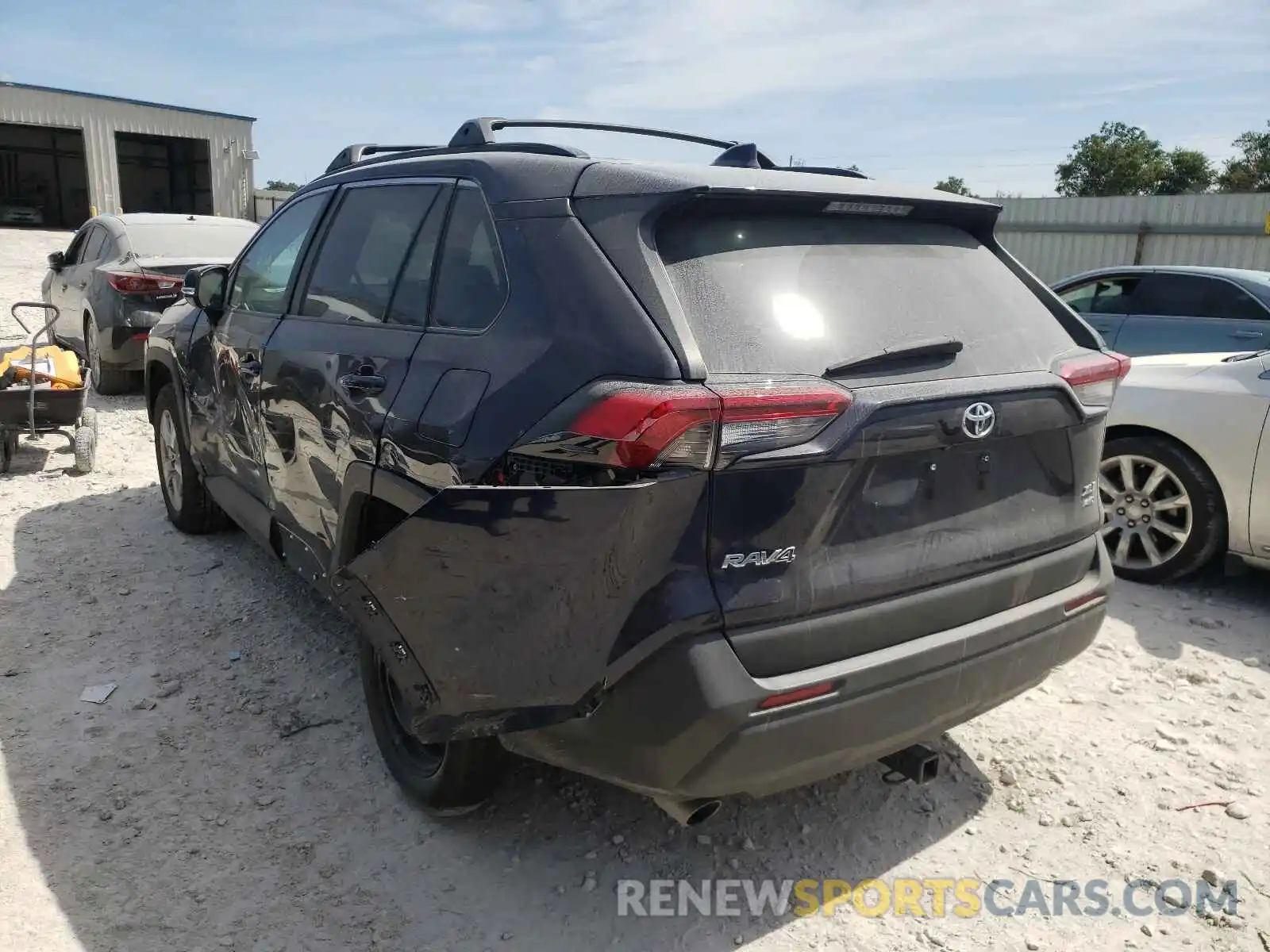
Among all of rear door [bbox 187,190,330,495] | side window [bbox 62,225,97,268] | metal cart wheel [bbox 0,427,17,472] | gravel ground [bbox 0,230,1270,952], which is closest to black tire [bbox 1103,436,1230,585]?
gravel ground [bbox 0,230,1270,952]

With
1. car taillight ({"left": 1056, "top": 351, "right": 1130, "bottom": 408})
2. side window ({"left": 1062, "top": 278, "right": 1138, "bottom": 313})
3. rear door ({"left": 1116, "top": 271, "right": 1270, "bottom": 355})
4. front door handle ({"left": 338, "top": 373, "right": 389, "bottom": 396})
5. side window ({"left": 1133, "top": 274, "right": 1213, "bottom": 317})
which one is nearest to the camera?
car taillight ({"left": 1056, "top": 351, "right": 1130, "bottom": 408})

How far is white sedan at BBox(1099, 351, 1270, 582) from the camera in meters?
4.36

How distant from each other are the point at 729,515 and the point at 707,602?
0.19 metres

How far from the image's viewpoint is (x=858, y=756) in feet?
7.46

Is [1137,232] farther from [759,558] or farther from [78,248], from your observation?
[759,558]

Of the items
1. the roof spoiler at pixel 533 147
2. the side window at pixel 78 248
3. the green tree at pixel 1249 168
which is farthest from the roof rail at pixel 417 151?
the green tree at pixel 1249 168

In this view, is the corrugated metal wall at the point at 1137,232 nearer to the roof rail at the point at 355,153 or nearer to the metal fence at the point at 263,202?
the roof rail at the point at 355,153

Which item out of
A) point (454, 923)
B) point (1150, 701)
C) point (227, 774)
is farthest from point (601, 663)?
point (1150, 701)

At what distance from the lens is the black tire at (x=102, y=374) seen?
8797mm

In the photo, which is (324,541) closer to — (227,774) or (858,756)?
(227,774)

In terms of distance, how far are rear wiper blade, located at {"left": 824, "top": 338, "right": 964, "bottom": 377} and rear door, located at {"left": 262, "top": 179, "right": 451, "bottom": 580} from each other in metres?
1.21

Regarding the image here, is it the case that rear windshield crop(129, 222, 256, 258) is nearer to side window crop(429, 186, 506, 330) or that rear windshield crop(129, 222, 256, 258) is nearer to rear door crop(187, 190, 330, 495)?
rear door crop(187, 190, 330, 495)

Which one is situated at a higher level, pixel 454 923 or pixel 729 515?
pixel 729 515

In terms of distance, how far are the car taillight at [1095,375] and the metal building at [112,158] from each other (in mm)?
31325
